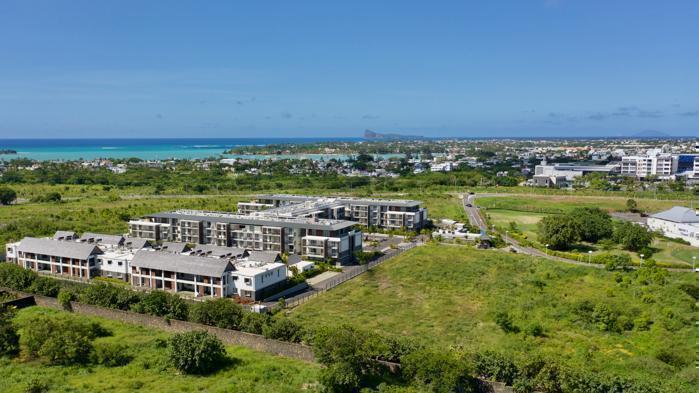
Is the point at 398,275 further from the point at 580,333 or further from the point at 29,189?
the point at 29,189

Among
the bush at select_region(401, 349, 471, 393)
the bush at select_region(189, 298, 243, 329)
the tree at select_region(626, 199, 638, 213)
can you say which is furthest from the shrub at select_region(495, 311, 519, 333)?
the tree at select_region(626, 199, 638, 213)

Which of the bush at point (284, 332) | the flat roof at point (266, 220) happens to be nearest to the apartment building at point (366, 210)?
the flat roof at point (266, 220)

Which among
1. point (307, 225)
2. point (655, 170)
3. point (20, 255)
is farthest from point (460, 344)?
point (655, 170)

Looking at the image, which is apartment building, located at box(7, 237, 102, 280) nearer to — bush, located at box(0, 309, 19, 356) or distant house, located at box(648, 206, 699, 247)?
bush, located at box(0, 309, 19, 356)

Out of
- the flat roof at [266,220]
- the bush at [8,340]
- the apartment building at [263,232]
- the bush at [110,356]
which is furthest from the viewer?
the flat roof at [266,220]

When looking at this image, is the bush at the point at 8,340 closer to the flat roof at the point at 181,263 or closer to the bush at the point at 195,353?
the bush at the point at 195,353
